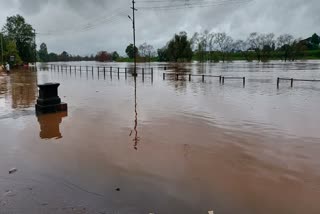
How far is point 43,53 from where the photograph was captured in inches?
6929

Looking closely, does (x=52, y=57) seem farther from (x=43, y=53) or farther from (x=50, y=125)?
(x=50, y=125)

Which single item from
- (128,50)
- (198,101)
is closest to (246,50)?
(128,50)

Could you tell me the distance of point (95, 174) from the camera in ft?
19.7

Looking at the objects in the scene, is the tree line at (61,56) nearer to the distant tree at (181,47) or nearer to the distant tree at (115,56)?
the distant tree at (115,56)

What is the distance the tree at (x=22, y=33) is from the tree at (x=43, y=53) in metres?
90.7

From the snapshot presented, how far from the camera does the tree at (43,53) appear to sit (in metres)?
173

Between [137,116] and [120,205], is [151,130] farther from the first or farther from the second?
[120,205]

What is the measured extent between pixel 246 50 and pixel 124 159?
13958 cm

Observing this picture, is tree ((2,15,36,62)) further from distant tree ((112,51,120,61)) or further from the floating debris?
distant tree ((112,51,120,61))

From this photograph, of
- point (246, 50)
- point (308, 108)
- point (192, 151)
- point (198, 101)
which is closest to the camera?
point (192, 151)

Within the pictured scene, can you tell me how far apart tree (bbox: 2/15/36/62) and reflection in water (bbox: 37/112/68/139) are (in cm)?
7288

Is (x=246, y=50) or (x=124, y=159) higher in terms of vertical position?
(x=246, y=50)

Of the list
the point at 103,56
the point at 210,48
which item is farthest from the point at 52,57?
the point at 210,48

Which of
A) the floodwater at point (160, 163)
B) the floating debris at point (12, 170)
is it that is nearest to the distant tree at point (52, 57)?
the floodwater at point (160, 163)
